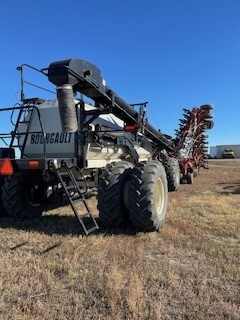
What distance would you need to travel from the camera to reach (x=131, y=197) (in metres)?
6.30

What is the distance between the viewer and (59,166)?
6.59 metres

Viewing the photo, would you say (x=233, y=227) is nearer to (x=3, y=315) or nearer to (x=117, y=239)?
(x=117, y=239)

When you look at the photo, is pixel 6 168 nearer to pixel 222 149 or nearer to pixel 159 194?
pixel 159 194

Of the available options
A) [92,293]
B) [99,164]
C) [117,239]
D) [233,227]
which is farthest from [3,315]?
[99,164]

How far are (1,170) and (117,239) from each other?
7.61ft

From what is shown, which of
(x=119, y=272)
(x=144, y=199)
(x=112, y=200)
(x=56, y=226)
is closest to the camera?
(x=119, y=272)

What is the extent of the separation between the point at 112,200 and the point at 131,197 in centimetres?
35

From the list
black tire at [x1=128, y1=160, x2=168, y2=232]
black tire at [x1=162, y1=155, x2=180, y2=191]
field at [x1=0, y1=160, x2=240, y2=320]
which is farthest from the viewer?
black tire at [x1=162, y1=155, x2=180, y2=191]

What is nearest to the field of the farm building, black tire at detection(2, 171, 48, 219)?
black tire at detection(2, 171, 48, 219)

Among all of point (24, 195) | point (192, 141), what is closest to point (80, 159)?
point (24, 195)

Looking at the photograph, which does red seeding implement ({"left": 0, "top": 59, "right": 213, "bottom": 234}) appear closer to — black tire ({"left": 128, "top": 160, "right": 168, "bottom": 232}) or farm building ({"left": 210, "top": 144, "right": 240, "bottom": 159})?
black tire ({"left": 128, "top": 160, "right": 168, "bottom": 232})

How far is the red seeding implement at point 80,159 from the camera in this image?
6.45 metres

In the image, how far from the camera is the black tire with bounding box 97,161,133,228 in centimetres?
646

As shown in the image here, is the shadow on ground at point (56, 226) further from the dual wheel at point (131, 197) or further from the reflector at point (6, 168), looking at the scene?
the reflector at point (6, 168)
